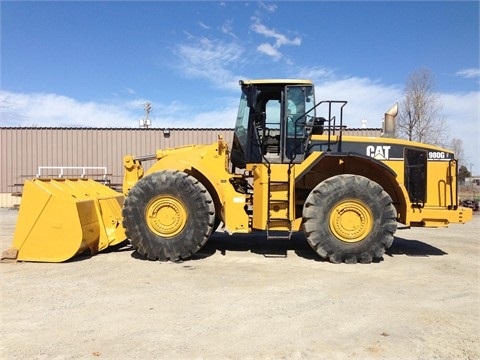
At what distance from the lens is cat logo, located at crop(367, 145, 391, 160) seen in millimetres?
6703

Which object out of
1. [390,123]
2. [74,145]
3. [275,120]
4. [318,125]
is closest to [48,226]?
[275,120]

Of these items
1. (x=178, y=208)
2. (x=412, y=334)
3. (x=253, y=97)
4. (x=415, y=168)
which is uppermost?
(x=253, y=97)

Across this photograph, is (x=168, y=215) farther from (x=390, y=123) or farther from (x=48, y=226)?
(x=390, y=123)

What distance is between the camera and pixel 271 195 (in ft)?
21.2

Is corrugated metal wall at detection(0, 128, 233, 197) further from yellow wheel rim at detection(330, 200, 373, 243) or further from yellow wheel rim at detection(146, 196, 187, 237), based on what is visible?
yellow wheel rim at detection(330, 200, 373, 243)

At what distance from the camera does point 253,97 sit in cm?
696

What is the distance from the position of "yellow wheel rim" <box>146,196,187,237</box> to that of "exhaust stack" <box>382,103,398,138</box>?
4.16m

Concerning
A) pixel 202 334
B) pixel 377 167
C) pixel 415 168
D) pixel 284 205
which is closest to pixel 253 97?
pixel 284 205

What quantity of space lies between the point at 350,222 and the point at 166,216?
2954 mm

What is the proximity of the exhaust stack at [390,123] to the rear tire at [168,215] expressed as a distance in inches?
146

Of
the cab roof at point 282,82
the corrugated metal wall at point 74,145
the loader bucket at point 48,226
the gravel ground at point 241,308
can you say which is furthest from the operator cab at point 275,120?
the corrugated metal wall at point 74,145

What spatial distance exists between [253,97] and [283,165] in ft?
4.47

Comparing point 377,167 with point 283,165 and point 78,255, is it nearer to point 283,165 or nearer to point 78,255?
point 283,165

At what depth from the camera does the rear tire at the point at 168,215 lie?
20.9 ft
